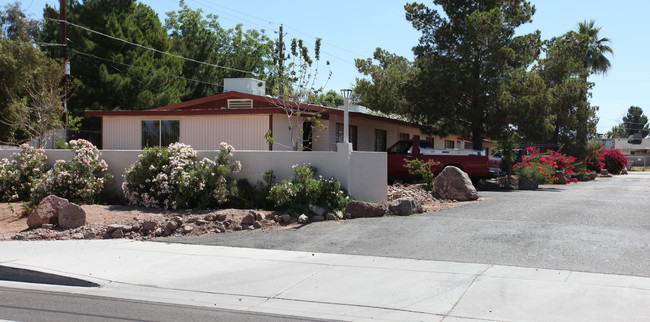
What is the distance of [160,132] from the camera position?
22672 millimetres

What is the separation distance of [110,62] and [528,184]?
82.8 ft

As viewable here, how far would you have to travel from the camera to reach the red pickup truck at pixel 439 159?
71.2 ft

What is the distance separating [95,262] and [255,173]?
6295 millimetres

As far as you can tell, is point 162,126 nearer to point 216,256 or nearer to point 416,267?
point 216,256

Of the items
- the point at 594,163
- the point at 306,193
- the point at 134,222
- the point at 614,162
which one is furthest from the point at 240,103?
the point at 614,162

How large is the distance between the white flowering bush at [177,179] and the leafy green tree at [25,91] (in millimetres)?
11821

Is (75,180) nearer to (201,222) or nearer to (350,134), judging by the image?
(201,222)

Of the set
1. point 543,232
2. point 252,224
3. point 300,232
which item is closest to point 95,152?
point 252,224

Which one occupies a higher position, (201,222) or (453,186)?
(453,186)

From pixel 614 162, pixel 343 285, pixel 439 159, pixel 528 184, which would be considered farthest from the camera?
pixel 614 162

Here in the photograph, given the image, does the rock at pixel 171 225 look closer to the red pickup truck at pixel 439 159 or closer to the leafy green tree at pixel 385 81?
the red pickup truck at pixel 439 159

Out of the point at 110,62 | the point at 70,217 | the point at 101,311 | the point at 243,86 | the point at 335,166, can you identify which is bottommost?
the point at 101,311

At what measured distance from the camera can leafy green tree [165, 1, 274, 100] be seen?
1737 inches

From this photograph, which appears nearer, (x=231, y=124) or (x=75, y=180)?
(x=75, y=180)
